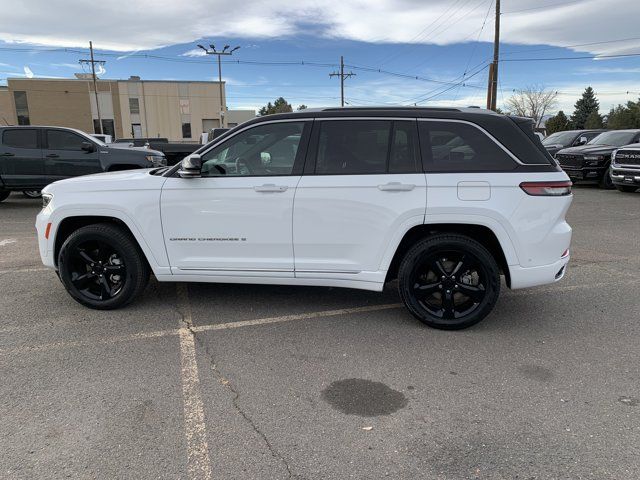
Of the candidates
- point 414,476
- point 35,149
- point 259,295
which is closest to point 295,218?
point 259,295

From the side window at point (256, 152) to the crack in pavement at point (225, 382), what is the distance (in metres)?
1.34

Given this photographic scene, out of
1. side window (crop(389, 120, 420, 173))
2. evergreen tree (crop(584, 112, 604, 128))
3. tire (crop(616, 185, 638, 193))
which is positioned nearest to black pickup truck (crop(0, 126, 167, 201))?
side window (crop(389, 120, 420, 173))

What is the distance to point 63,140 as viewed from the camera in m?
11.4

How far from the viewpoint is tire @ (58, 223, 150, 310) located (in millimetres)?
4609

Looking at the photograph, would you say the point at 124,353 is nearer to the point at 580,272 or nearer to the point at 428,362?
the point at 428,362

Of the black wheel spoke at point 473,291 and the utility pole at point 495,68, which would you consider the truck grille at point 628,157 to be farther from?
the utility pole at point 495,68

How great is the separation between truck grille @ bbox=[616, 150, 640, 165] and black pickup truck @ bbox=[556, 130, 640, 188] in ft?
4.16

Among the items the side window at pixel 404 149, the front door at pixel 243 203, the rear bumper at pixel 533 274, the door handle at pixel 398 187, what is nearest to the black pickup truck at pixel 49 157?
the front door at pixel 243 203

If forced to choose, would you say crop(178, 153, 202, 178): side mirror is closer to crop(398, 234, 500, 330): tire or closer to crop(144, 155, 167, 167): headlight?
crop(398, 234, 500, 330): tire

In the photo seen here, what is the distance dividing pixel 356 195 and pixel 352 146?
0.44m

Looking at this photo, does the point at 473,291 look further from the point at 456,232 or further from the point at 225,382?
the point at 225,382

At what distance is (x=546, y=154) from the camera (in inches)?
165

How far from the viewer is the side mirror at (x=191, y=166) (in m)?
4.26

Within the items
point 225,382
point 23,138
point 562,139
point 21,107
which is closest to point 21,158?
point 23,138
